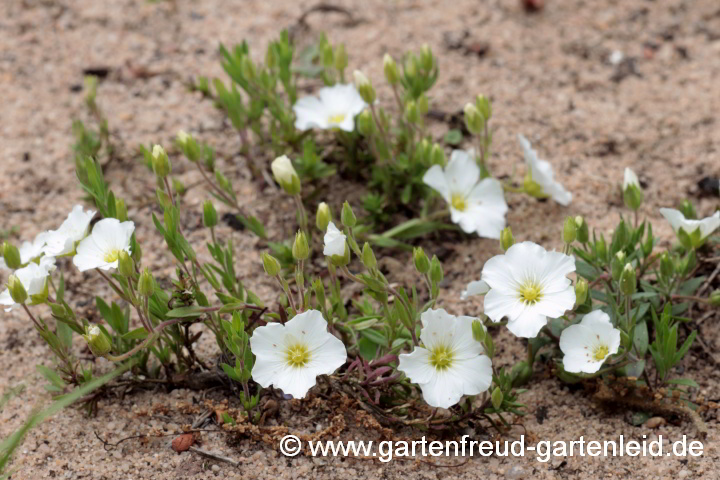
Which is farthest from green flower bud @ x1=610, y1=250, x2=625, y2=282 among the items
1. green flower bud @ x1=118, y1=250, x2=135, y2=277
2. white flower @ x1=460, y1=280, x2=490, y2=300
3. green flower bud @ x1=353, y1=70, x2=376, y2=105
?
green flower bud @ x1=118, y1=250, x2=135, y2=277

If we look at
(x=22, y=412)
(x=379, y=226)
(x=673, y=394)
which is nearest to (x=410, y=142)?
(x=379, y=226)

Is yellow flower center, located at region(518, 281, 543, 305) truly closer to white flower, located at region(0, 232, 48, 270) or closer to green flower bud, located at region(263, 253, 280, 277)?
green flower bud, located at region(263, 253, 280, 277)

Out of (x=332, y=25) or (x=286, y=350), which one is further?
(x=332, y=25)

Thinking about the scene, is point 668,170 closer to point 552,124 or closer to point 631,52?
point 552,124

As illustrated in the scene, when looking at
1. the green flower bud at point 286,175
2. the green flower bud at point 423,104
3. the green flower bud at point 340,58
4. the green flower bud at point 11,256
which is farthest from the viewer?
the green flower bud at point 340,58

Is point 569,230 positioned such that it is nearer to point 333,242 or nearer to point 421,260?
point 421,260

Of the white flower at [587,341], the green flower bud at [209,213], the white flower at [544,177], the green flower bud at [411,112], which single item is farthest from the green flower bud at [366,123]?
the white flower at [587,341]

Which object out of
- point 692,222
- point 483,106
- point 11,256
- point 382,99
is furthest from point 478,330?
point 382,99

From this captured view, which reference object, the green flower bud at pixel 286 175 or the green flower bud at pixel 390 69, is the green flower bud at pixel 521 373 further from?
the green flower bud at pixel 390 69
